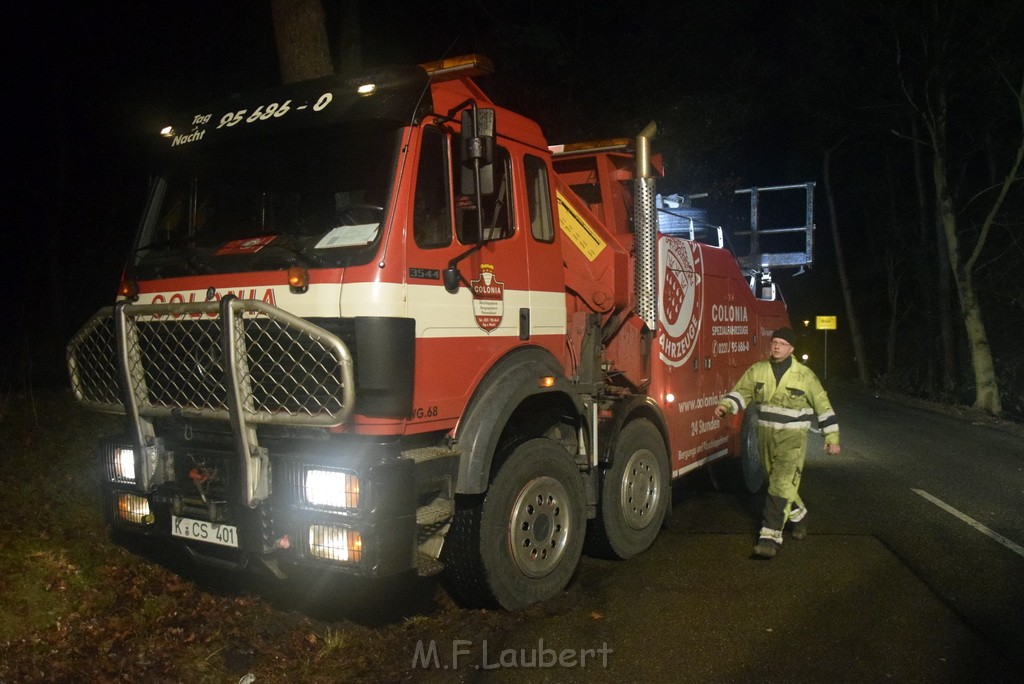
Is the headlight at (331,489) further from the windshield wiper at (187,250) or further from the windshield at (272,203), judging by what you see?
the windshield wiper at (187,250)

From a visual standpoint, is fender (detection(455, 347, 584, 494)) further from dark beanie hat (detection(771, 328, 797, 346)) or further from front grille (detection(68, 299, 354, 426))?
dark beanie hat (detection(771, 328, 797, 346))

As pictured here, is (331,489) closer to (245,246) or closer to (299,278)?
(299,278)

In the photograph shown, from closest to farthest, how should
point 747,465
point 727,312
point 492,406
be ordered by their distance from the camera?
point 492,406, point 727,312, point 747,465

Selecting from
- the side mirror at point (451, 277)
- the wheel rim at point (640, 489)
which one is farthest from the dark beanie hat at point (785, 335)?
the side mirror at point (451, 277)

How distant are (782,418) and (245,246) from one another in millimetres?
4273

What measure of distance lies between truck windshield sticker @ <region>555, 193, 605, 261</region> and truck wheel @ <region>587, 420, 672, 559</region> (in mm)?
1337

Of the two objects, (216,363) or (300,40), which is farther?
(300,40)

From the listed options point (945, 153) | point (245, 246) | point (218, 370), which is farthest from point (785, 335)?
point (945, 153)

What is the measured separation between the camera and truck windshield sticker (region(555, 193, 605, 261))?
586 centimetres

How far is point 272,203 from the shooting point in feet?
15.4

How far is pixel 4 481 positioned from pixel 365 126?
4.27m

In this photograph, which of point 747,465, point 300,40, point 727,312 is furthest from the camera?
point 747,465

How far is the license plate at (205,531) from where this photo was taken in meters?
4.29

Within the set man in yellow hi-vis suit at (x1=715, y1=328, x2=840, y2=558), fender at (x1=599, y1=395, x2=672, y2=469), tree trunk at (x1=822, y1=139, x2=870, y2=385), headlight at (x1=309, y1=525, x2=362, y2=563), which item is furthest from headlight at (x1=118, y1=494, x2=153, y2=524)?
tree trunk at (x1=822, y1=139, x2=870, y2=385)
